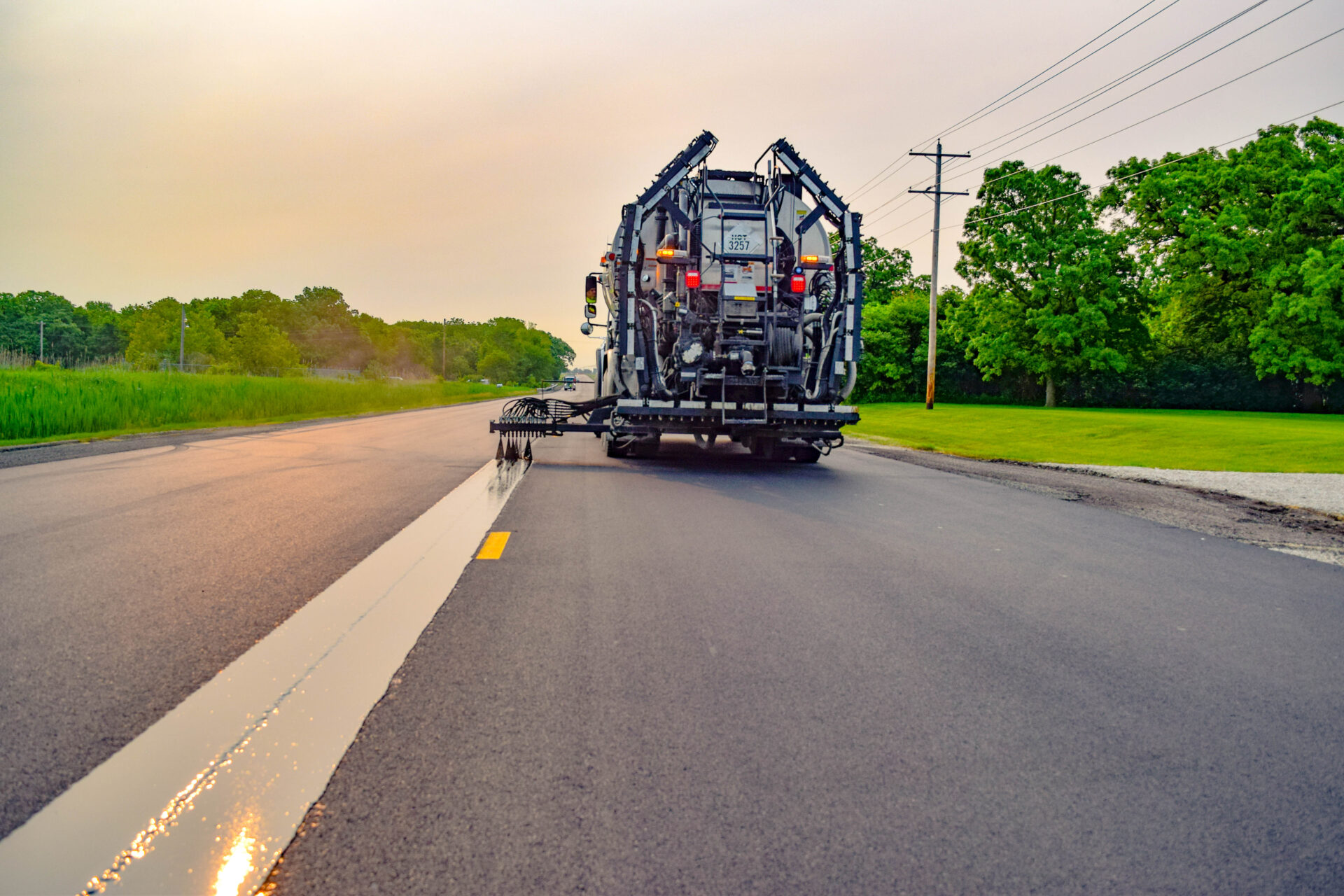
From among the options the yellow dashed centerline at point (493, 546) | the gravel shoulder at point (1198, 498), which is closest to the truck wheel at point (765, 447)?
the gravel shoulder at point (1198, 498)

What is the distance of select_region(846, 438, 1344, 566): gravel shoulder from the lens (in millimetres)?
8570

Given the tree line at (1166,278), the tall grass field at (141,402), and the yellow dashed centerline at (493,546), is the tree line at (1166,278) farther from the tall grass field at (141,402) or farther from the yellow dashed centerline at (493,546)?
the yellow dashed centerline at (493,546)

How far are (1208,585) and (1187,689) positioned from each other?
2700mm

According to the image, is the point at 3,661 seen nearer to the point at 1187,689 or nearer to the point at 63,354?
the point at 1187,689

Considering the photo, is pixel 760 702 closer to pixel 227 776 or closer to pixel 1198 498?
pixel 227 776

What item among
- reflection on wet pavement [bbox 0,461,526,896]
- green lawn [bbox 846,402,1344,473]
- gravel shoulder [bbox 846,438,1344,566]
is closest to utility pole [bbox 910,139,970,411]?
green lawn [bbox 846,402,1344,473]

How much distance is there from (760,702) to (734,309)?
1002 centimetres

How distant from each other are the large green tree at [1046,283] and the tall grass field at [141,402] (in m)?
34.5

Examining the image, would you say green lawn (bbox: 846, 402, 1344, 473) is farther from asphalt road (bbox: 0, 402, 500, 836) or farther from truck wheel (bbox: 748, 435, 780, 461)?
asphalt road (bbox: 0, 402, 500, 836)

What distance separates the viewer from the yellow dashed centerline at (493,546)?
21.2 ft

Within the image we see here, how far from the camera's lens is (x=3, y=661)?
3.79 meters

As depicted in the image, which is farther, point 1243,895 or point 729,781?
point 729,781

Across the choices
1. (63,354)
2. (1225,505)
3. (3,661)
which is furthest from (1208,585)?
(63,354)

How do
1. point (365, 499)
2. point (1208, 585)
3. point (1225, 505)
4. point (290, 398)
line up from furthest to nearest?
point (290, 398)
point (1225, 505)
point (365, 499)
point (1208, 585)
